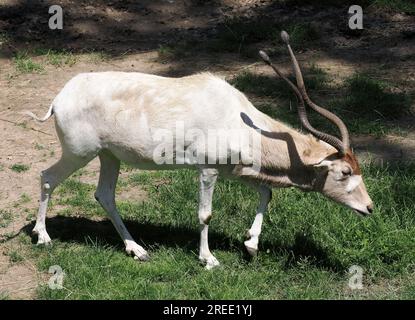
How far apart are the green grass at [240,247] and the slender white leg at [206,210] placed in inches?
3.8

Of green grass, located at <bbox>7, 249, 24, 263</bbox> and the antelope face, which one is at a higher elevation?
the antelope face

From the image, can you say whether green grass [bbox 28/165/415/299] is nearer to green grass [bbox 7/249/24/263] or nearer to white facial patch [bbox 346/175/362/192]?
green grass [bbox 7/249/24/263]

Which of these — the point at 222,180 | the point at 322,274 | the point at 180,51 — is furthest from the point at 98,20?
the point at 322,274

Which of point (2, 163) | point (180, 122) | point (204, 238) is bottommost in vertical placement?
point (2, 163)

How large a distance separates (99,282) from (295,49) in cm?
610

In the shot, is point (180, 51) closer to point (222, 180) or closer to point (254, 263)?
point (222, 180)

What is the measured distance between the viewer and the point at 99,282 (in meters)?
6.22

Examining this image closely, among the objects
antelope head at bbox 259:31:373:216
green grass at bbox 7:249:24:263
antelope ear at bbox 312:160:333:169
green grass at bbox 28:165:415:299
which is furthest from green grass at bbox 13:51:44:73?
antelope ear at bbox 312:160:333:169

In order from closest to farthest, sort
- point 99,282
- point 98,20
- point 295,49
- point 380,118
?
point 99,282 → point 380,118 → point 295,49 → point 98,20

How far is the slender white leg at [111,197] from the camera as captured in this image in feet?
22.1

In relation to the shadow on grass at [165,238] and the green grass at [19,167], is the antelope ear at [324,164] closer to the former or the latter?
the shadow on grass at [165,238]

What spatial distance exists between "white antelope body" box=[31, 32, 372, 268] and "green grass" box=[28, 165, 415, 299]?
10.2 inches

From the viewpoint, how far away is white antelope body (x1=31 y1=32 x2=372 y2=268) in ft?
20.7

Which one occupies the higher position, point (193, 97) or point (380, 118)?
point (193, 97)
